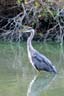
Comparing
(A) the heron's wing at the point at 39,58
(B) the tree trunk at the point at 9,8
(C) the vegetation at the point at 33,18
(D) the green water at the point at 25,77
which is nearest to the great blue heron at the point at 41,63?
(A) the heron's wing at the point at 39,58

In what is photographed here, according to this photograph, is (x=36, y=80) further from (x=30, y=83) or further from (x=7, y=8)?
(x=7, y=8)

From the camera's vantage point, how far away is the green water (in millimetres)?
6879

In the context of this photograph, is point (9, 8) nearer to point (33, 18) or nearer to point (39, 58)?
point (33, 18)

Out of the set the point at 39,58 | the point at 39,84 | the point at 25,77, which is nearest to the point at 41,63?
the point at 39,58

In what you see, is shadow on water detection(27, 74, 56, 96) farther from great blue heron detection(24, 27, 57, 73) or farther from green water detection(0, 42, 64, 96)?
great blue heron detection(24, 27, 57, 73)

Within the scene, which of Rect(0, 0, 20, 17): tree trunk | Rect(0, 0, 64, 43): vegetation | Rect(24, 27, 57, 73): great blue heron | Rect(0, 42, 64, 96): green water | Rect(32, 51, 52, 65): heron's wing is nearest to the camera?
Rect(0, 42, 64, 96): green water

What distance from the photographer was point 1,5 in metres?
15.2

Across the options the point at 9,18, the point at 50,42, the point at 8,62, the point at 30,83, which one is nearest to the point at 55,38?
the point at 50,42

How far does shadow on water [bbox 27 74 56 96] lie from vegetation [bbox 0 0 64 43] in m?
5.48

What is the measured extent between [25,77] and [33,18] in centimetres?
651

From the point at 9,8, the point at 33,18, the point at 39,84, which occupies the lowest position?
the point at 33,18

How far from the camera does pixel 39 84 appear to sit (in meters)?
7.50

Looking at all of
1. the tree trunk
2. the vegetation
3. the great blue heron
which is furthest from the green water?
the tree trunk

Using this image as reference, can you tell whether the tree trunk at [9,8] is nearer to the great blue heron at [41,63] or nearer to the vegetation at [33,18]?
the vegetation at [33,18]
